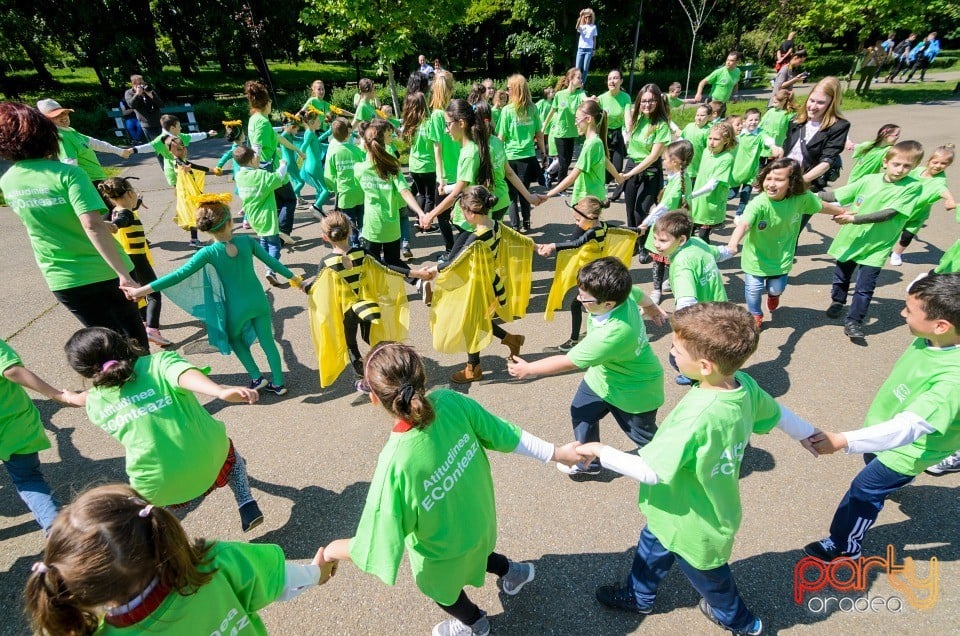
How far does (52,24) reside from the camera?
72.4 ft

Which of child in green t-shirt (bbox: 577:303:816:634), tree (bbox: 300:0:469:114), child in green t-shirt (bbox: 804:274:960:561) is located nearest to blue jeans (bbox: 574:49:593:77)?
tree (bbox: 300:0:469:114)

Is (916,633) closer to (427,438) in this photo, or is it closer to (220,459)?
(427,438)

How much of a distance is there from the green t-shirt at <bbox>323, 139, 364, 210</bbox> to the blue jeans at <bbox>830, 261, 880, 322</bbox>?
232 inches

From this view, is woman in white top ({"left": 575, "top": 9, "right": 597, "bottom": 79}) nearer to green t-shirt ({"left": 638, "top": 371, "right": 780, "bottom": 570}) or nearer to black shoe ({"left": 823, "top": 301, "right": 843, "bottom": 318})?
black shoe ({"left": 823, "top": 301, "right": 843, "bottom": 318})

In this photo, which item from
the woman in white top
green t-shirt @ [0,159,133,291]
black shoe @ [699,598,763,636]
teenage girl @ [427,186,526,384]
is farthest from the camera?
the woman in white top

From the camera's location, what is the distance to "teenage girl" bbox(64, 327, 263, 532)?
250cm

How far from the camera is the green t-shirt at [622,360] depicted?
279cm

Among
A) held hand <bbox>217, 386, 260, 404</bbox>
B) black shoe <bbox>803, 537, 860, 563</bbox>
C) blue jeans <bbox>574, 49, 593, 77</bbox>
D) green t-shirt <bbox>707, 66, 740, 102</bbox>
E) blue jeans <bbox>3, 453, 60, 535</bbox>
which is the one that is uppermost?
blue jeans <bbox>574, 49, 593, 77</bbox>

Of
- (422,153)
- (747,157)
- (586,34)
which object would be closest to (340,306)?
(422,153)

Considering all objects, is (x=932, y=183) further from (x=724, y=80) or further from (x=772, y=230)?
(x=724, y=80)

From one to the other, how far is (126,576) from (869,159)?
7.95 meters

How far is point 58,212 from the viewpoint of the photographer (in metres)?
3.71

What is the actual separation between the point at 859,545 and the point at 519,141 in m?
6.84

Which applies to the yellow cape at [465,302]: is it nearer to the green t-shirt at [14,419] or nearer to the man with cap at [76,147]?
the green t-shirt at [14,419]
